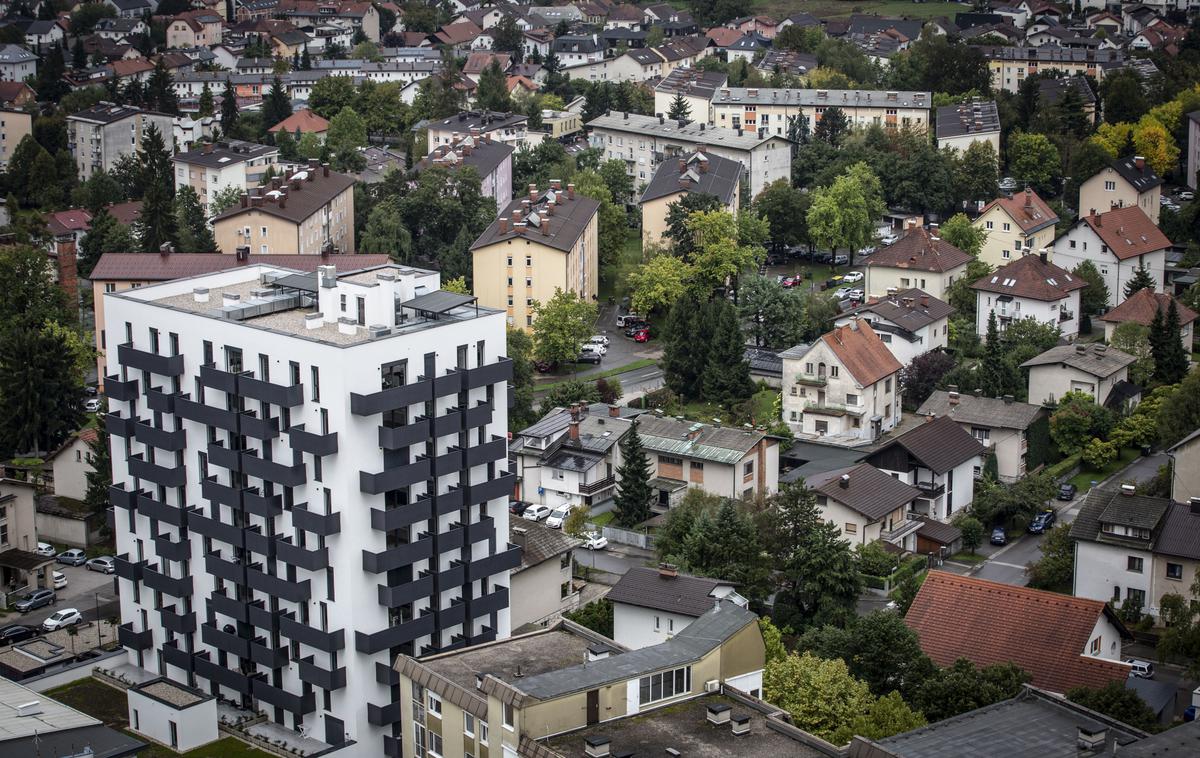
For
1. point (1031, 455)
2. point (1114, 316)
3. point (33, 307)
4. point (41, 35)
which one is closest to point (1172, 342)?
point (1114, 316)

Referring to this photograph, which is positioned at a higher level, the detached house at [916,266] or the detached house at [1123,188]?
the detached house at [1123,188]

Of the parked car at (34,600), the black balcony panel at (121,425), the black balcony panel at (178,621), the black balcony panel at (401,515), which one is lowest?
the parked car at (34,600)

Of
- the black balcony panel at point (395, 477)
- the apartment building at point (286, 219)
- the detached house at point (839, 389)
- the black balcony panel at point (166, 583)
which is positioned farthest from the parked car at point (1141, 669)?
the apartment building at point (286, 219)

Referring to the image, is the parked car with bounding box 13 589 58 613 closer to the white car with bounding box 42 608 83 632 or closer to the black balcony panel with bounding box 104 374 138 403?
the white car with bounding box 42 608 83 632

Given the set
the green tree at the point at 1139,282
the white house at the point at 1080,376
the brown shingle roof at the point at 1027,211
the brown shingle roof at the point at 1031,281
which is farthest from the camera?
the brown shingle roof at the point at 1027,211

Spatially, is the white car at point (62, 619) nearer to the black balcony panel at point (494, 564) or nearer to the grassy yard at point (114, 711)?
the grassy yard at point (114, 711)

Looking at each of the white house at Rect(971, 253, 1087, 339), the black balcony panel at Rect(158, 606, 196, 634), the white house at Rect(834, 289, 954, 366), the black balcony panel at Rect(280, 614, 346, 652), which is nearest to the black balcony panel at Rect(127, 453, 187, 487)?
the black balcony panel at Rect(158, 606, 196, 634)

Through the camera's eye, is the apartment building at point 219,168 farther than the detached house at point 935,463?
Yes

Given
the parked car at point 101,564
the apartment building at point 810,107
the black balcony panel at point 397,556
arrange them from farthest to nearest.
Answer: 1. the apartment building at point 810,107
2. the parked car at point 101,564
3. the black balcony panel at point 397,556
